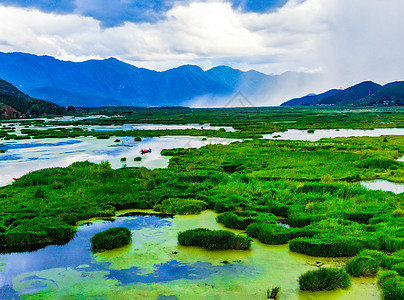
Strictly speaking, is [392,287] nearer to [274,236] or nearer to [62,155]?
[274,236]

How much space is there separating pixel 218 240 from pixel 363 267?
5.12 metres

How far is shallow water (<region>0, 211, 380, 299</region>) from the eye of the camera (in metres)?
10.6

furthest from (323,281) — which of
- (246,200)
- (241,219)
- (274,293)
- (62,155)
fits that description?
(62,155)

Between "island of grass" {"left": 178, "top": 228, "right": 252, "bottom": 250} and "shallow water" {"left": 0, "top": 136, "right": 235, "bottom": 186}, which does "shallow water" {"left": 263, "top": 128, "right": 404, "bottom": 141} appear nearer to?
"shallow water" {"left": 0, "top": 136, "right": 235, "bottom": 186}

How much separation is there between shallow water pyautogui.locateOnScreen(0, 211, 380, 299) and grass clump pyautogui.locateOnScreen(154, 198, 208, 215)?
11.1 ft

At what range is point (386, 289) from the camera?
10.0 m

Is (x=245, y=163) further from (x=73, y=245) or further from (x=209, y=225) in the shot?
(x=73, y=245)

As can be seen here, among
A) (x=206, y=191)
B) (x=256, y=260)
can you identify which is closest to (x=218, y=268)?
(x=256, y=260)

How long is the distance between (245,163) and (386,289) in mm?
22374

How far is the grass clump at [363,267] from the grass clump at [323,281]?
31.0 inches

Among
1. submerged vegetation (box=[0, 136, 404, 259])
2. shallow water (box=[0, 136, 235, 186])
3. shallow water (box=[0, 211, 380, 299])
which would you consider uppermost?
shallow water (box=[0, 136, 235, 186])

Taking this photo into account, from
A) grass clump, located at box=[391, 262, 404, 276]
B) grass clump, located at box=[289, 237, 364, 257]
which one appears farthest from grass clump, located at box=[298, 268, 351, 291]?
grass clump, located at box=[289, 237, 364, 257]

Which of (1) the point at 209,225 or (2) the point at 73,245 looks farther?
(1) the point at 209,225

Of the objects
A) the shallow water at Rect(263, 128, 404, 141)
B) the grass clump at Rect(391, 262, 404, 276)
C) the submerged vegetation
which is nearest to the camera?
the grass clump at Rect(391, 262, 404, 276)
